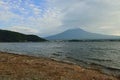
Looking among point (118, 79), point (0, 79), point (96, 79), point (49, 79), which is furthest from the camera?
point (118, 79)

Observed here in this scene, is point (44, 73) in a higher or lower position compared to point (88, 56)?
higher

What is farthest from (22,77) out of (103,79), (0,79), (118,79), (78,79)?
(118,79)

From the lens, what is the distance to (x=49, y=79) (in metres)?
19.3

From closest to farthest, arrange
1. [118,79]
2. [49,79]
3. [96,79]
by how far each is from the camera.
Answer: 1. [49,79]
2. [96,79]
3. [118,79]

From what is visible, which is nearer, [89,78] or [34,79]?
[34,79]

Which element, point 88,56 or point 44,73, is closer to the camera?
point 44,73

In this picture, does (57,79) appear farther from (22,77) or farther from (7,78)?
(7,78)

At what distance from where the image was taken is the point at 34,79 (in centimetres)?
1883

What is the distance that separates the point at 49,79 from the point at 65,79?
1.54 meters

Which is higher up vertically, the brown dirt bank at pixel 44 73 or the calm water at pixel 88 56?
the brown dirt bank at pixel 44 73

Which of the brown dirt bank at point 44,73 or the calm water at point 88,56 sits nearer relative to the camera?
the brown dirt bank at point 44,73

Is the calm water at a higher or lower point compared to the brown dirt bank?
lower

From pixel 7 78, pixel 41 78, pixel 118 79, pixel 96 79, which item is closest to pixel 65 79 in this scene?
pixel 41 78

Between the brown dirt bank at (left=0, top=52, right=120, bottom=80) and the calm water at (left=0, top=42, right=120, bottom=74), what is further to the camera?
the calm water at (left=0, top=42, right=120, bottom=74)
